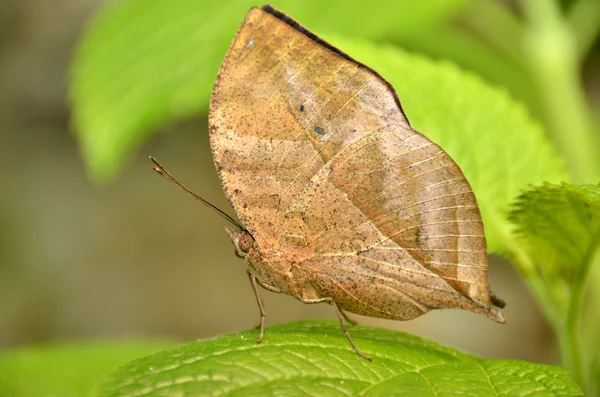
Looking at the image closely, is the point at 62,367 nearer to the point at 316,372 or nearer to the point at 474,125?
the point at 316,372

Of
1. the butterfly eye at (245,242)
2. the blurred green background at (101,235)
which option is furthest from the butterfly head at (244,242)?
the blurred green background at (101,235)

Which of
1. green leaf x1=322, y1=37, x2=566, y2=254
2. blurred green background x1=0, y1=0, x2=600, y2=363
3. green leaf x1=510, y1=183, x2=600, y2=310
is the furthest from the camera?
blurred green background x1=0, y1=0, x2=600, y2=363

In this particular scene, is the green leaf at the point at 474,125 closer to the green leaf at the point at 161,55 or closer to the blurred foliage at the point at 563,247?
the blurred foliage at the point at 563,247

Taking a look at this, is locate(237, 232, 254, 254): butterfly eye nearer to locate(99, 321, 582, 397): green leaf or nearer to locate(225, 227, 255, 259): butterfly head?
locate(225, 227, 255, 259): butterfly head

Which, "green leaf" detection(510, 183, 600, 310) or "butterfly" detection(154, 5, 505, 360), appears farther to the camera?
"butterfly" detection(154, 5, 505, 360)

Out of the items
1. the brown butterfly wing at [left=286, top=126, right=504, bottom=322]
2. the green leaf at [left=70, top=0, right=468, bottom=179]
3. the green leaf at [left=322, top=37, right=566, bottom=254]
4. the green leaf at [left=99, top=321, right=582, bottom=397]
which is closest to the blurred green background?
the green leaf at [left=70, top=0, right=468, bottom=179]

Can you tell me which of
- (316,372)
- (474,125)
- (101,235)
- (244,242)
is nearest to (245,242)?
(244,242)

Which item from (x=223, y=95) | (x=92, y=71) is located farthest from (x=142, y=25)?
(x=223, y=95)
